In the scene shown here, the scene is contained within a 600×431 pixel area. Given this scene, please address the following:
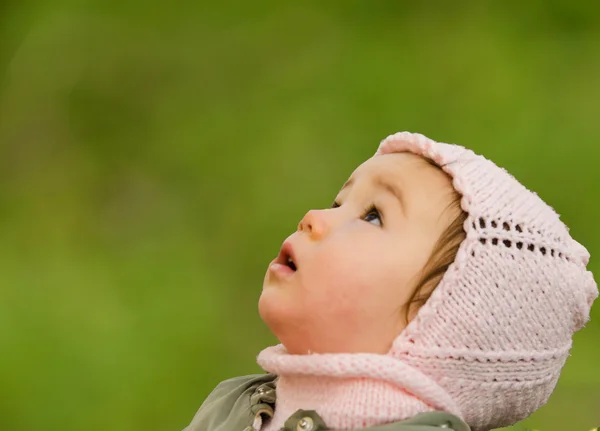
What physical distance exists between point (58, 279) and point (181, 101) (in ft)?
1.77

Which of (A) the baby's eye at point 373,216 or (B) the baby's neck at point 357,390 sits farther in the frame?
(A) the baby's eye at point 373,216

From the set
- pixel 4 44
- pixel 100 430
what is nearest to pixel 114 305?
pixel 100 430

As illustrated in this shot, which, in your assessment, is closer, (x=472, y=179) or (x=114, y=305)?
(x=472, y=179)

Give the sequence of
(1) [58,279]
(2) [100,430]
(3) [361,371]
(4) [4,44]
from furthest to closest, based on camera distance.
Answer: (4) [4,44] → (1) [58,279] → (2) [100,430] → (3) [361,371]

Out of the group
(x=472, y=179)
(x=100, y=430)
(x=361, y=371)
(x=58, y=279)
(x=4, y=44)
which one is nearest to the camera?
(x=361, y=371)

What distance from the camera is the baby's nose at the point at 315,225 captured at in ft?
3.02

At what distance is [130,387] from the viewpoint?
176 cm

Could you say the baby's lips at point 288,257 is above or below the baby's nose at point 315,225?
below

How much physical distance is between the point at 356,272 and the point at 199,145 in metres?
1.13

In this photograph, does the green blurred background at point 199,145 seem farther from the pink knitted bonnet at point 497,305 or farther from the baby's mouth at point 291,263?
the baby's mouth at point 291,263

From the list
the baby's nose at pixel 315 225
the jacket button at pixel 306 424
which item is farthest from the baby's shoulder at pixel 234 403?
the baby's nose at pixel 315 225

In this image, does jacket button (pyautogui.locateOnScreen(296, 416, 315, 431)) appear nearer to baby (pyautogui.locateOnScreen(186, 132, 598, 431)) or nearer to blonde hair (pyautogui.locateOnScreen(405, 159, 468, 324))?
baby (pyautogui.locateOnScreen(186, 132, 598, 431))

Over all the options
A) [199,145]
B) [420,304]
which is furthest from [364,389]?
[199,145]

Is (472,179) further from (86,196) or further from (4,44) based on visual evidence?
(4,44)
